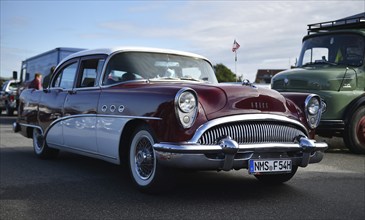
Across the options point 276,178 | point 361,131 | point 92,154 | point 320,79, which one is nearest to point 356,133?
point 361,131

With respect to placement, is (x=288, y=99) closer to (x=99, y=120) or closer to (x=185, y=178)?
(x=185, y=178)

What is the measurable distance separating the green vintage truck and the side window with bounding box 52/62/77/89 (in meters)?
4.27

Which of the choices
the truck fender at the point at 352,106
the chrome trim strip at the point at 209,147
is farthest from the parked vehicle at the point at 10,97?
the chrome trim strip at the point at 209,147

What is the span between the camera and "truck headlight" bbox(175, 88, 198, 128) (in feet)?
13.3

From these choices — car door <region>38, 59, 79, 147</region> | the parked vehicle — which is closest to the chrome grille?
car door <region>38, 59, 79, 147</region>

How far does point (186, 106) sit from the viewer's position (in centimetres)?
411

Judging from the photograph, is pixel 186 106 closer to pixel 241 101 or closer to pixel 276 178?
pixel 241 101

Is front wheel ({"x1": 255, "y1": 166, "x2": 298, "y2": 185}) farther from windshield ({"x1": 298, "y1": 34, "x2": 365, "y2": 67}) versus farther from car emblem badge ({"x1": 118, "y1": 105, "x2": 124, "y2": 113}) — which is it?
windshield ({"x1": 298, "y1": 34, "x2": 365, "y2": 67})

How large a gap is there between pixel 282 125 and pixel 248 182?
111 cm

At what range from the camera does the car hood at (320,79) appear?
331 inches

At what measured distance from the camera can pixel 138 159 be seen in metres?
4.60

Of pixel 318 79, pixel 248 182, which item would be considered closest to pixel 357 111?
pixel 318 79

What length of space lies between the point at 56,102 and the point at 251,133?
3288 mm

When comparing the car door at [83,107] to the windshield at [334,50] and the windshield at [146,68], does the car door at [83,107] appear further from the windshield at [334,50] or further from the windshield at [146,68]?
the windshield at [334,50]
